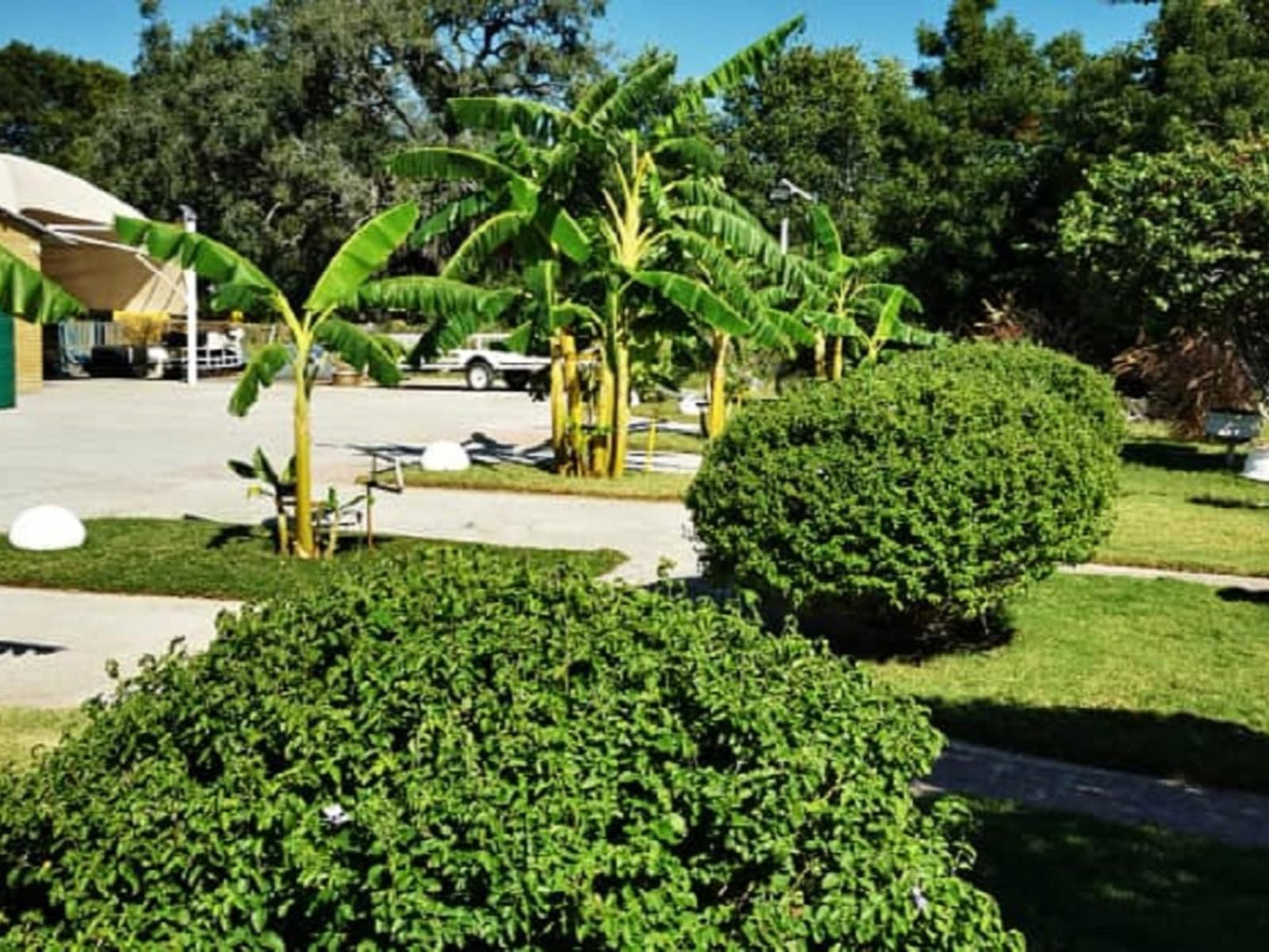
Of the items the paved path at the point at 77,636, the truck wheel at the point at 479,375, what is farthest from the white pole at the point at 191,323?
the paved path at the point at 77,636

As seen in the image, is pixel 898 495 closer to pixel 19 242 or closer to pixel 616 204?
pixel 616 204

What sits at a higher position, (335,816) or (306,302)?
(306,302)

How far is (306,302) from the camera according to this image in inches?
465

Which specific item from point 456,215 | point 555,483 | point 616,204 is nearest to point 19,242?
point 456,215

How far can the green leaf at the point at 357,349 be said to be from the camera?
1165cm

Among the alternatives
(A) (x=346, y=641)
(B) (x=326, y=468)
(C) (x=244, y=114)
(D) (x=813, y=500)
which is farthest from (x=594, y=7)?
(A) (x=346, y=641)

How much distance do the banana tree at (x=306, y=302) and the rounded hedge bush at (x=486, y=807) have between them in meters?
8.43

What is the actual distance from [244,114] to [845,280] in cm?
3020

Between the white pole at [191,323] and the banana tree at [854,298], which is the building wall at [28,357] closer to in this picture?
the white pole at [191,323]

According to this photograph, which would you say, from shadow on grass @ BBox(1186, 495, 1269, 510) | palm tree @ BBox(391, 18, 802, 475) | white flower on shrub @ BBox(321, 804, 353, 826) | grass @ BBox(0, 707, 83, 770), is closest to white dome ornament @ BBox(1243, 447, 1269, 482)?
shadow on grass @ BBox(1186, 495, 1269, 510)

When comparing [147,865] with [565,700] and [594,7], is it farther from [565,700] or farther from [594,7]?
[594,7]

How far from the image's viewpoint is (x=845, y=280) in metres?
24.0

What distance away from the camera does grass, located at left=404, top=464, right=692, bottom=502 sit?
16578 mm

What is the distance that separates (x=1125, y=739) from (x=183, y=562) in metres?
7.62
